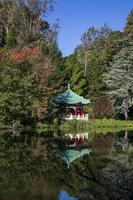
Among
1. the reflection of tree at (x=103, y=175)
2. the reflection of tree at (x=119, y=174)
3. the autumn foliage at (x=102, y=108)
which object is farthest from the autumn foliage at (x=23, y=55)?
the reflection of tree at (x=103, y=175)

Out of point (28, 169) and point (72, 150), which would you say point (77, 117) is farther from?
point (28, 169)

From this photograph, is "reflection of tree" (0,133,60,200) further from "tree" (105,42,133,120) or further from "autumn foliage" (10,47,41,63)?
"tree" (105,42,133,120)

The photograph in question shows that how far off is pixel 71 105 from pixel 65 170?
1327 inches

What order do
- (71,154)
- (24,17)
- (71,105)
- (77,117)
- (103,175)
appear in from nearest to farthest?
(103,175), (71,154), (77,117), (71,105), (24,17)

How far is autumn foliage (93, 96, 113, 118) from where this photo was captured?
55312 millimetres

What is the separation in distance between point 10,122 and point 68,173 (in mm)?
23069

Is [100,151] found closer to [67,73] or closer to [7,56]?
[7,56]

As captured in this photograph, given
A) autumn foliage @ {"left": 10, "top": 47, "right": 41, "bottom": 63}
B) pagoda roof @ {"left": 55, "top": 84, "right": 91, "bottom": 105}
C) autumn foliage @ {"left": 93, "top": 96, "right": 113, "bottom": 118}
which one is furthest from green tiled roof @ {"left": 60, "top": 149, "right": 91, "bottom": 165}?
autumn foliage @ {"left": 93, "top": 96, "right": 113, "bottom": 118}

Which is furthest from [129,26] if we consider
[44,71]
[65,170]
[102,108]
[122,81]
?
[65,170]

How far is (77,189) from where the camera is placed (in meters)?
16.3

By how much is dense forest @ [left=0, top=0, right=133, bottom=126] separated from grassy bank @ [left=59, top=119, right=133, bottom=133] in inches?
72.2

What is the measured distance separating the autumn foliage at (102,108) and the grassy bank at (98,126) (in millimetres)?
1491

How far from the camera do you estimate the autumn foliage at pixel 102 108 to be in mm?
55312

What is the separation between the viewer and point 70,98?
177ft
